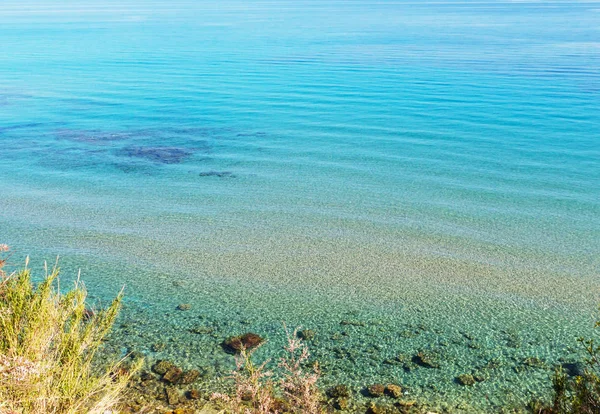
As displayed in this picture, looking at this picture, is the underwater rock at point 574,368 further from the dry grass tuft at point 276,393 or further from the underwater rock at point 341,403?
the dry grass tuft at point 276,393

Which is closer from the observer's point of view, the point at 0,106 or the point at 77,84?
A: the point at 0,106

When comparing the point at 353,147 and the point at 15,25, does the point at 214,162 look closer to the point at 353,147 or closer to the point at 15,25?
the point at 353,147

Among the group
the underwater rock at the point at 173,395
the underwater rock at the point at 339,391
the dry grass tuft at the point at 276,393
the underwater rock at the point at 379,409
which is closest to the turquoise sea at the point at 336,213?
the underwater rock at the point at 339,391

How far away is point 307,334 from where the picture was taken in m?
8.55

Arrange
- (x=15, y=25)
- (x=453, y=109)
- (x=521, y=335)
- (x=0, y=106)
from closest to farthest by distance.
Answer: (x=521, y=335)
(x=453, y=109)
(x=0, y=106)
(x=15, y=25)

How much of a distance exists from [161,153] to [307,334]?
10517 millimetres

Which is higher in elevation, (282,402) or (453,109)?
(453,109)

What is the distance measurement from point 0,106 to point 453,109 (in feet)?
55.3

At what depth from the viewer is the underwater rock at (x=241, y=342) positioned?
814 cm

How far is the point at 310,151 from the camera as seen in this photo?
17.8 metres

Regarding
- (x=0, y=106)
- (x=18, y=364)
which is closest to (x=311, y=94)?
(x=0, y=106)

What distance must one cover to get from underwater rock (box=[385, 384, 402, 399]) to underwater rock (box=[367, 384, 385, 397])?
56 millimetres

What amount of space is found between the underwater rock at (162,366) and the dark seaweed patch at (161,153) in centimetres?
975

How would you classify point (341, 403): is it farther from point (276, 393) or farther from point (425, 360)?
point (425, 360)
